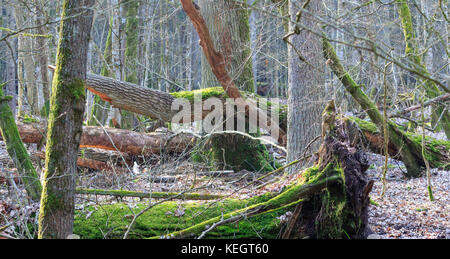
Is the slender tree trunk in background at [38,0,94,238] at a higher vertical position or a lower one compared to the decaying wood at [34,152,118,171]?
higher

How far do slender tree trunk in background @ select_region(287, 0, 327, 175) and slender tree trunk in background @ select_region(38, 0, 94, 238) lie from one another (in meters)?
3.94

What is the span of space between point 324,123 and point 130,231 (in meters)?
2.44

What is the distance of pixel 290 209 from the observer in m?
4.43

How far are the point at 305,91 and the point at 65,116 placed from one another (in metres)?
4.26

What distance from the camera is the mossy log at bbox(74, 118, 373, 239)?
419cm

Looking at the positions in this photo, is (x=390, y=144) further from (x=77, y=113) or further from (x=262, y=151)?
(x=77, y=113)

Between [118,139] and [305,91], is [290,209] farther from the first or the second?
[118,139]

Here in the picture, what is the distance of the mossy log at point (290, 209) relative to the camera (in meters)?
4.19

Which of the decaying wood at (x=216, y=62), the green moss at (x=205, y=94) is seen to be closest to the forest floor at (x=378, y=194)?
the decaying wood at (x=216, y=62)

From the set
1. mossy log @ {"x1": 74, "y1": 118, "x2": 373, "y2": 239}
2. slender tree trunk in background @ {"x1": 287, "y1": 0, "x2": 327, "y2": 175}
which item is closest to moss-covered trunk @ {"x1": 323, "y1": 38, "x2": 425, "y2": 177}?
slender tree trunk in background @ {"x1": 287, "y1": 0, "x2": 327, "y2": 175}

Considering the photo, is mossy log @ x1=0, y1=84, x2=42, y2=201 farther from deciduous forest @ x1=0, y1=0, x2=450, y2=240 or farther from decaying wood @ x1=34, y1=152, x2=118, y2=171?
decaying wood @ x1=34, y1=152, x2=118, y2=171

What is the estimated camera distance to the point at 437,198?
6.33 m

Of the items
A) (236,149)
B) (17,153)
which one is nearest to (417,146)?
(236,149)
